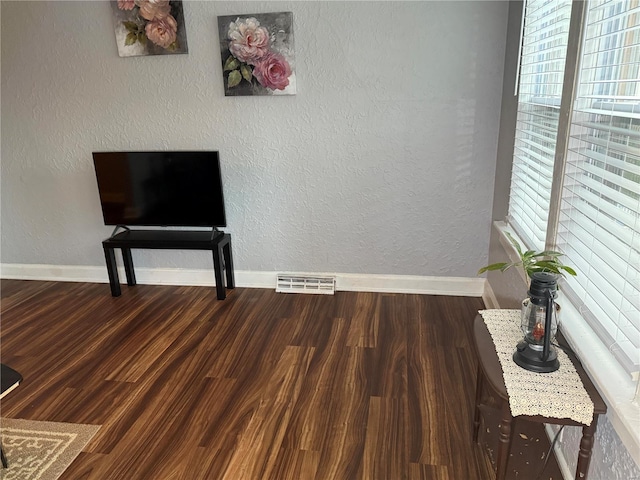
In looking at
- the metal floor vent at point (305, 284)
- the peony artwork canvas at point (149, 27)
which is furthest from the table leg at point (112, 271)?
the peony artwork canvas at point (149, 27)

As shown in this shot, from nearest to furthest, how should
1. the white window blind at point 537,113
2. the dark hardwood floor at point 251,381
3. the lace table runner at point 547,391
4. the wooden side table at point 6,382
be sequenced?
1. the lace table runner at point 547,391
2. the wooden side table at point 6,382
3. the dark hardwood floor at point 251,381
4. the white window blind at point 537,113

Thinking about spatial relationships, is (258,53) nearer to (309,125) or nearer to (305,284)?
(309,125)

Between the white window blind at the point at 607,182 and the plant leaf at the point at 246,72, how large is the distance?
211cm

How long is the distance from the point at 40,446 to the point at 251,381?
965 mm

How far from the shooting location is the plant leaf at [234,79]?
10.9 feet

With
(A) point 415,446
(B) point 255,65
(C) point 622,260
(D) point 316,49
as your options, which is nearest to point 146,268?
(B) point 255,65

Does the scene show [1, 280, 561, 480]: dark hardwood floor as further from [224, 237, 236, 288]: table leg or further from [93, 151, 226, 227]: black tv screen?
[93, 151, 226, 227]: black tv screen

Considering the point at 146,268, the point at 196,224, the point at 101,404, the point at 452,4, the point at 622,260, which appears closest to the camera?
the point at 622,260

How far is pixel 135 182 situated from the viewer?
348cm

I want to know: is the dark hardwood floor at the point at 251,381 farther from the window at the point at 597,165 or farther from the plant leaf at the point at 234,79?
the plant leaf at the point at 234,79

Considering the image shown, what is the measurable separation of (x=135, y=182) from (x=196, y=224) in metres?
0.52

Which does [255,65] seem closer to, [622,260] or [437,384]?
[437,384]

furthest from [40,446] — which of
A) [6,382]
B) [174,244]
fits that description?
[174,244]

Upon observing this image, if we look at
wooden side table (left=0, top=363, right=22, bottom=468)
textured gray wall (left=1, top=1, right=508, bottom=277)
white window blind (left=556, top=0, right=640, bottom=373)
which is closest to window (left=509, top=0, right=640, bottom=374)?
white window blind (left=556, top=0, right=640, bottom=373)
